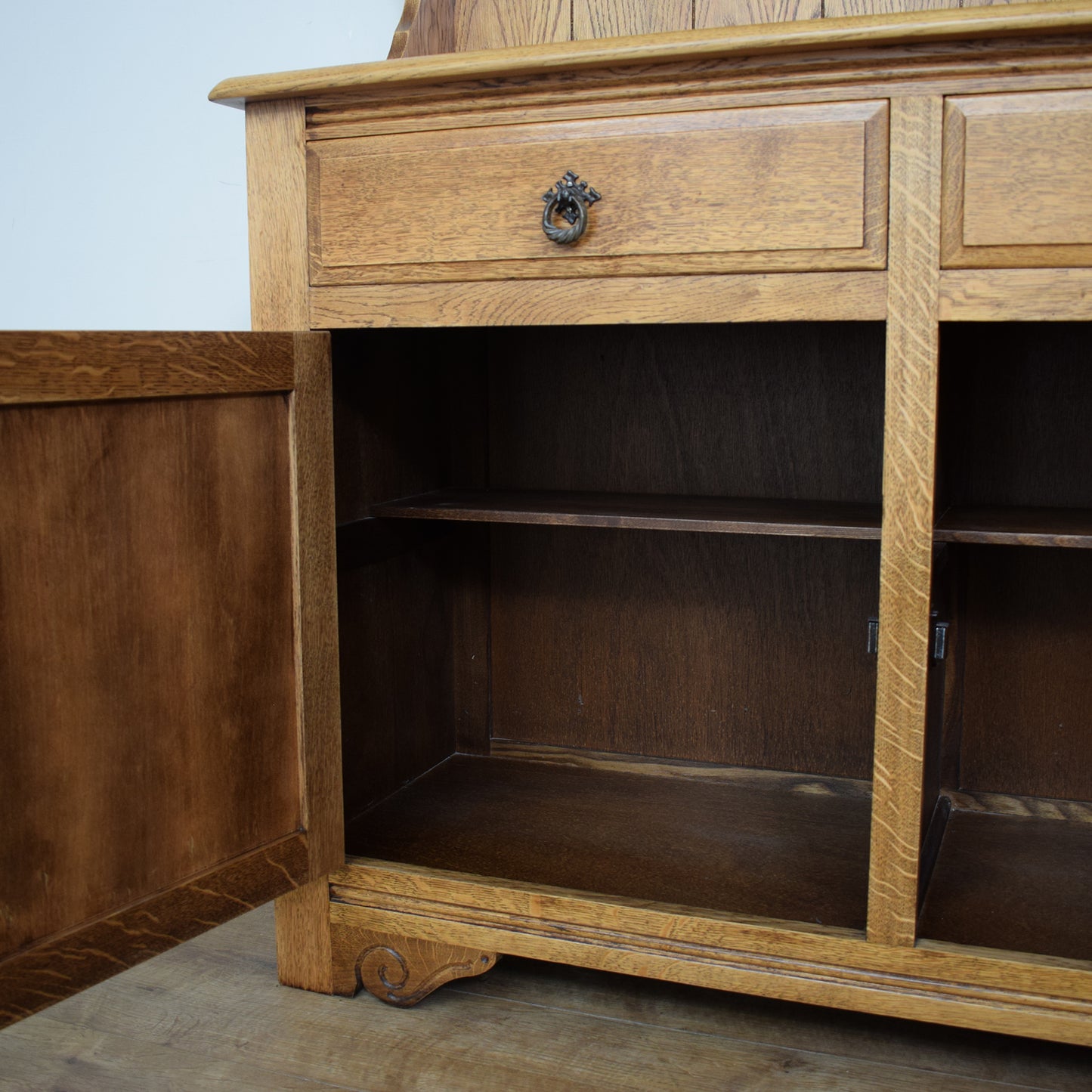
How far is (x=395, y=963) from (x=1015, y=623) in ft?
2.93

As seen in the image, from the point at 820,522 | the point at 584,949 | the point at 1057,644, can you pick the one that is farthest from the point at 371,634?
the point at 1057,644

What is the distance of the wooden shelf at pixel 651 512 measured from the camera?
125cm

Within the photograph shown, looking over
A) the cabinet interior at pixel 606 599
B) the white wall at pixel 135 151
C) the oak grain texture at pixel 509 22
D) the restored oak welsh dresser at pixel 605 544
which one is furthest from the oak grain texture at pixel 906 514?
the white wall at pixel 135 151

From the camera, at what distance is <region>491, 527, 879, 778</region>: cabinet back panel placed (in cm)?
163

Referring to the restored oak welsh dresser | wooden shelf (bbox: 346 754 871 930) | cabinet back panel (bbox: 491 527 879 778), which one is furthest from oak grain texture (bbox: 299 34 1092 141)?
wooden shelf (bbox: 346 754 871 930)

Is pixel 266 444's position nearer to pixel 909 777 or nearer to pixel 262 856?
pixel 262 856

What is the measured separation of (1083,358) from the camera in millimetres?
1471

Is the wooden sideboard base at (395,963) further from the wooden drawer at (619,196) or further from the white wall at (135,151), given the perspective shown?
the white wall at (135,151)

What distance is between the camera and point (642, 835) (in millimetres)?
1471

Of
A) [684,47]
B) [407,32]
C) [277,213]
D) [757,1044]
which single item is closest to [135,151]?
[407,32]

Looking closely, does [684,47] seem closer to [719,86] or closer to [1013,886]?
[719,86]

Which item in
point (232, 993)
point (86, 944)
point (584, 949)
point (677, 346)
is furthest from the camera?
point (677, 346)

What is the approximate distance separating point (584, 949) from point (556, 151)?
0.82 meters

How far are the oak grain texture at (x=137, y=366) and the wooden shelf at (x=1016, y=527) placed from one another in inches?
26.5
